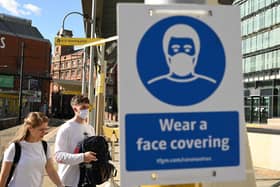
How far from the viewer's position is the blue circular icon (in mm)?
2705

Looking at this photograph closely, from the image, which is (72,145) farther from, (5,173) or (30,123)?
(5,173)

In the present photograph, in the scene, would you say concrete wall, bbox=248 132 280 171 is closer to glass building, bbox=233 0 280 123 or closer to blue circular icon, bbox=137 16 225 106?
blue circular icon, bbox=137 16 225 106

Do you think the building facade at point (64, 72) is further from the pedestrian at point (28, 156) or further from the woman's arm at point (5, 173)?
the woman's arm at point (5, 173)

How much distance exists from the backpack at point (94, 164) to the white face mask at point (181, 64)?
8.10 feet

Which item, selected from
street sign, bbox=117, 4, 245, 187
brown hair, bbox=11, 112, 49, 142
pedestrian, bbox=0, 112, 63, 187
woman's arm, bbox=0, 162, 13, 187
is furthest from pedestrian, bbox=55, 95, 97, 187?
street sign, bbox=117, 4, 245, 187

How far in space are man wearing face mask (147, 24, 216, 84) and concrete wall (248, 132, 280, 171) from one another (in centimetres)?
1053

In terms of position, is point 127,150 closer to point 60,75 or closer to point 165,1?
point 165,1

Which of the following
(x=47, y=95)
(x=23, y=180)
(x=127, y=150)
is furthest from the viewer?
(x=47, y=95)

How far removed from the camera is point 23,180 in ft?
15.2

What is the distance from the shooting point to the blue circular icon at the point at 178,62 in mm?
2705

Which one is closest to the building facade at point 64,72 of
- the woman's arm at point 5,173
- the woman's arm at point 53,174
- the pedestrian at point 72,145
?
the pedestrian at point 72,145

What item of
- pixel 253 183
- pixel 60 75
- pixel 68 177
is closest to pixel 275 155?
pixel 253 183

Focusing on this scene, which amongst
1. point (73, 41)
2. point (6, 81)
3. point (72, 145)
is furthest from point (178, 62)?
point (6, 81)

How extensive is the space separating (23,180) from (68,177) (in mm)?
621
